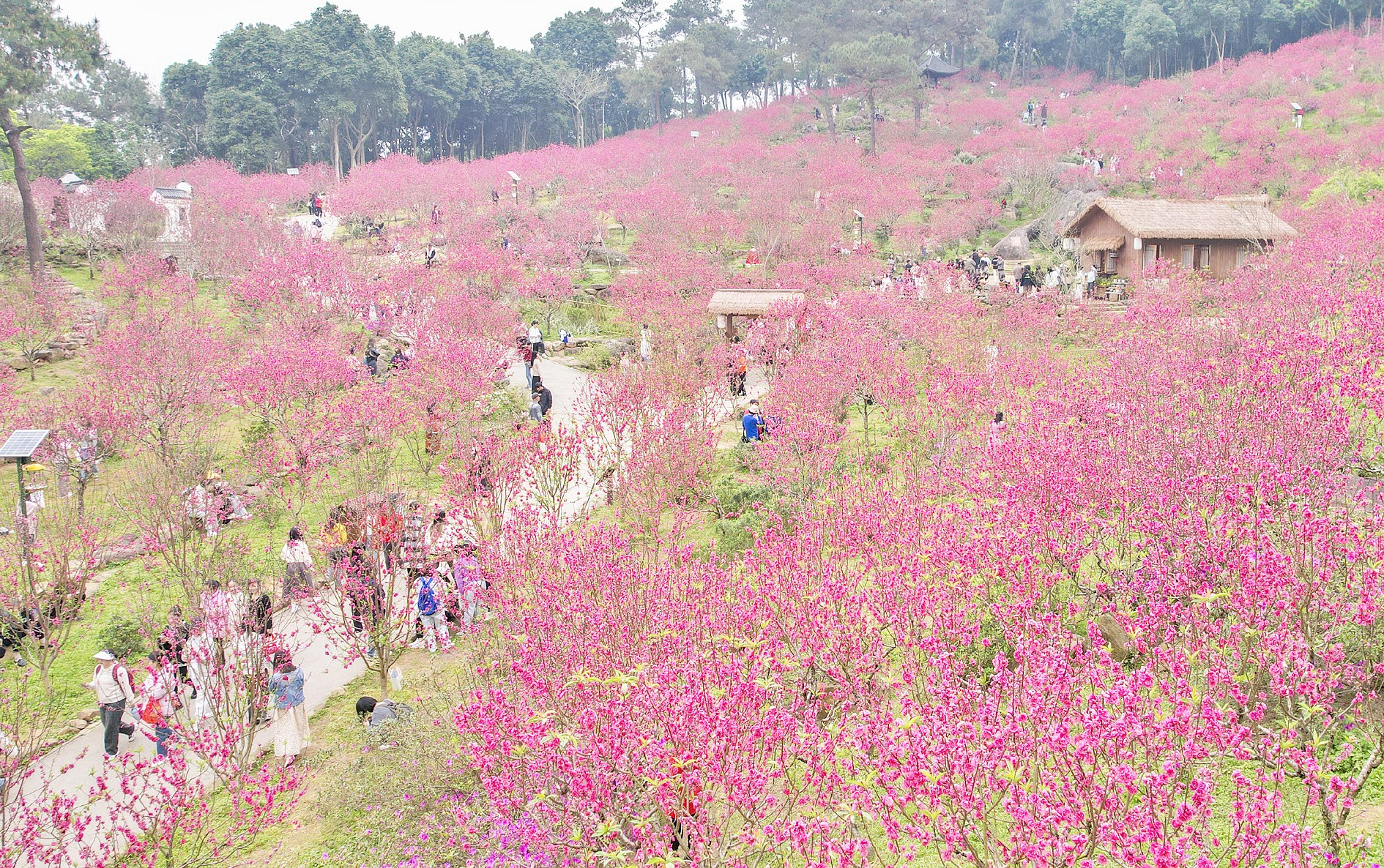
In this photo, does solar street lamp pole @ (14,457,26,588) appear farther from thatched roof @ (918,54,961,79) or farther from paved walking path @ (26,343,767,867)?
thatched roof @ (918,54,961,79)

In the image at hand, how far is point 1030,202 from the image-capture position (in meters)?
40.4

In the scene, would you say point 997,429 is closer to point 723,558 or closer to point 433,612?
point 723,558

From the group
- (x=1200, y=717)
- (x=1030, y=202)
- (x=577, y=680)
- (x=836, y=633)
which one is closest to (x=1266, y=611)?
(x=1200, y=717)

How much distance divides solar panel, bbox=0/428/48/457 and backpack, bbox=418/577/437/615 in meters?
4.75

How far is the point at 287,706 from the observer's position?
9500mm

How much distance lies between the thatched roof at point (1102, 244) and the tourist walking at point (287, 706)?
991 inches

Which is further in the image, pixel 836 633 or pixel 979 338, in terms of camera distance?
pixel 979 338

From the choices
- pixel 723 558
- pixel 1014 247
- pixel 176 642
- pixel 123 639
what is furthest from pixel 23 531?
pixel 1014 247

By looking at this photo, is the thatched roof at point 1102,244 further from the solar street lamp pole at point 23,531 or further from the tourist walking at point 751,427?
the solar street lamp pole at point 23,531

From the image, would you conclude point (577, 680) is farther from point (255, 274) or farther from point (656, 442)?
point (255, 274)

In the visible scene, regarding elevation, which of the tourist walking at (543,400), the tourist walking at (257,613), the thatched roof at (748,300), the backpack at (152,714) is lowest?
the backpack at (152,714)

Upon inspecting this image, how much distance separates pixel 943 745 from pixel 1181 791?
50.0 inches

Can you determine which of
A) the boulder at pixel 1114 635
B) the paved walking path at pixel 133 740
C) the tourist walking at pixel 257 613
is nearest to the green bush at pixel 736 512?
the boulder at pixel 1114 635

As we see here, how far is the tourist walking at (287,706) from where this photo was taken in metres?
9.34
